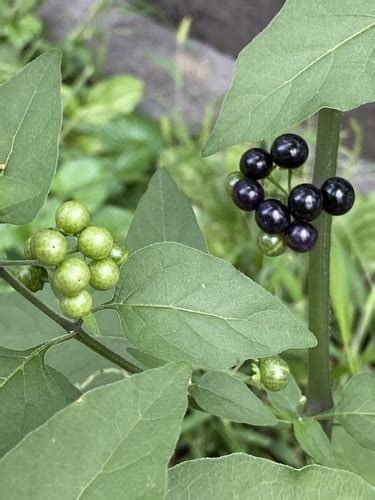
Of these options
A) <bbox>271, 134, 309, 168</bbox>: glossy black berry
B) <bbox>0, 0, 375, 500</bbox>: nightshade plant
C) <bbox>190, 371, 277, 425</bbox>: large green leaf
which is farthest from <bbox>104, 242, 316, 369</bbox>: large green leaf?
<bbox>271, 134, 309, 168</bbox>: glossy black berry

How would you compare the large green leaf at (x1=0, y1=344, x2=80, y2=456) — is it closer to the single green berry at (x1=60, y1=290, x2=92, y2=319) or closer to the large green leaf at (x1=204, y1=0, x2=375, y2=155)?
the single green berry at (x1=60, y1=290, x2=92, y2=319)

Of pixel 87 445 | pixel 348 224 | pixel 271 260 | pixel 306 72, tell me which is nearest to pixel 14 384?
pixel 87 445

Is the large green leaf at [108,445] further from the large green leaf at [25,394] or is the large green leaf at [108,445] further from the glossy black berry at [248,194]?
the glossy black berry at [248,194]

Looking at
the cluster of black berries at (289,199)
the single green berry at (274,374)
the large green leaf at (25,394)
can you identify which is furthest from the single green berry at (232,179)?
the large green leaf at (25,394)

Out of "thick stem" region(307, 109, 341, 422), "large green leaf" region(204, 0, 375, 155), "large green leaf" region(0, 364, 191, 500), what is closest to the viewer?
"large green leaf" region(0, 364, 191, 500)

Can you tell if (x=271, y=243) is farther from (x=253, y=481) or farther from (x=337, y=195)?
(x=253, y=481)

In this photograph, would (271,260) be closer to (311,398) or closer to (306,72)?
(311,398)
